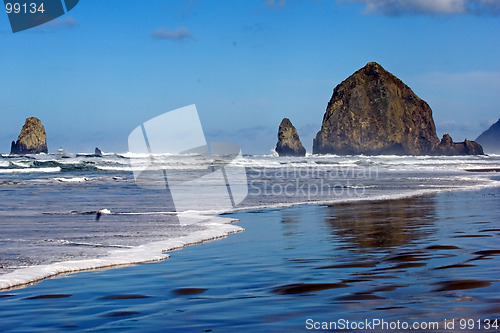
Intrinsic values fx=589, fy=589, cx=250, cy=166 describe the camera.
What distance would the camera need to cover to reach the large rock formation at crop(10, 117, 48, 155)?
10094 cm

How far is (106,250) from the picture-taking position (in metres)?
6.82

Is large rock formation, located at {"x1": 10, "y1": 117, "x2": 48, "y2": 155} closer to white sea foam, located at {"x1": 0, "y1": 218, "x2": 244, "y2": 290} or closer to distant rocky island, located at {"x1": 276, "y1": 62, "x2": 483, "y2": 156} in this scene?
distant rocky island, located at {"x1": 276, "y1": 62, "x2": 483, "y2": 156}

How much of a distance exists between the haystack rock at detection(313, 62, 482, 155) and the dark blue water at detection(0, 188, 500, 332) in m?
114

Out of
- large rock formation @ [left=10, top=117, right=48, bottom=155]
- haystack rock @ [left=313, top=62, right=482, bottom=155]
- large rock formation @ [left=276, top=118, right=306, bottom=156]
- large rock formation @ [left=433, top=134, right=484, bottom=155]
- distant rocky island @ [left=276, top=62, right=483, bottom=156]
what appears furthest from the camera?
large rock formation @ [left=276, top=118, right=306, bottom=156]

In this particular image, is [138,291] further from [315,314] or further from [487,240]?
[487,240]

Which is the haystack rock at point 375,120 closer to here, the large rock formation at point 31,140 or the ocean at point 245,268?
the large rock formation at point 31,140

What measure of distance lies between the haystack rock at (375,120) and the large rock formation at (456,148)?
2.79ft

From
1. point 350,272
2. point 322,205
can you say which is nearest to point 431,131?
point 322,205

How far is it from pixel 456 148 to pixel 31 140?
80.9 meters

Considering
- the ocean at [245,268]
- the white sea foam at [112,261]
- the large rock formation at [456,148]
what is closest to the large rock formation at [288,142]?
the large rock formation at [456,148]

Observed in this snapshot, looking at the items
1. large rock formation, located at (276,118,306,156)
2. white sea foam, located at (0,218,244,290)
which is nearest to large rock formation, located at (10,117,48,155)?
large rock formation, located at (276,118,306,156)

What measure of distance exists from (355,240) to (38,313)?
450 centimetres

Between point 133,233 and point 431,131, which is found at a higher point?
point 431,131

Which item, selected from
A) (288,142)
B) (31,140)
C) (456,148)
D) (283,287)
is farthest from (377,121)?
(283,287)
